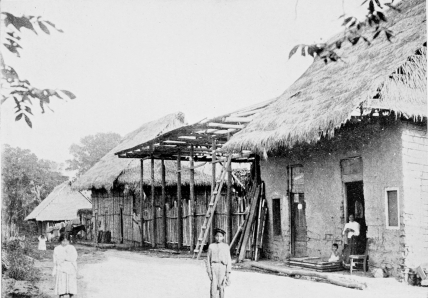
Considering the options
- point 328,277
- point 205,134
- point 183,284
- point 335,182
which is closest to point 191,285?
point 183,284

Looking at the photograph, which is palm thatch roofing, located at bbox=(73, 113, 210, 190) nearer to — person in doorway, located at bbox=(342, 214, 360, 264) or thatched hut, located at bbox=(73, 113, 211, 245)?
thatched hut, located at bbox=(73, 113, 211, 245)

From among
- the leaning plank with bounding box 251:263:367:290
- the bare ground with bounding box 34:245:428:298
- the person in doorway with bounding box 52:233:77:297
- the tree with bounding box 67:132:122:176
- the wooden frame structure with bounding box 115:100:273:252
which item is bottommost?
the bare ground with bounding box 34:245:428:298

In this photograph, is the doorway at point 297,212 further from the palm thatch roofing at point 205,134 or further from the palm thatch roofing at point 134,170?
the palm thatch roofing at point 134,170

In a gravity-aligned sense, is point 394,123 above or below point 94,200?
above

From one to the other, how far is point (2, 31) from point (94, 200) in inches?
779

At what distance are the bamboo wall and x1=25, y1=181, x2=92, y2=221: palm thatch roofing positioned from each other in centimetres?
491

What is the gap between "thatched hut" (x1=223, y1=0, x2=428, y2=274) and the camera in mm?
9531

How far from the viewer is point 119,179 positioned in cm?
2008

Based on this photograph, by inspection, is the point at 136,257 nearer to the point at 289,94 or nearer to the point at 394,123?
the point at 289,94

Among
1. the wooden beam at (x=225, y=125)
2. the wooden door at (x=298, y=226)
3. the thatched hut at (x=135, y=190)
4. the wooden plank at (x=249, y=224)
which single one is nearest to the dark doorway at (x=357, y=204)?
the wooden door at (x=298, y=226)

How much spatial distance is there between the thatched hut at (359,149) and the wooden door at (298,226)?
2 centimetres

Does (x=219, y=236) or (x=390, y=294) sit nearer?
(x=219, y=236)

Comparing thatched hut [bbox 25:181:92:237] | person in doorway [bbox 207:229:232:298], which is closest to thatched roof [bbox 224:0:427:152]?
person in doorway [bbox 207:229:232:298]

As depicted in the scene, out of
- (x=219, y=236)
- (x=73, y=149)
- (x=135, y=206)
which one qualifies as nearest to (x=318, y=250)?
(x=219, y=236)
